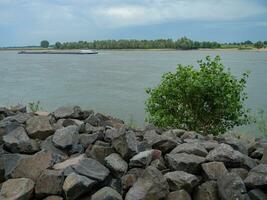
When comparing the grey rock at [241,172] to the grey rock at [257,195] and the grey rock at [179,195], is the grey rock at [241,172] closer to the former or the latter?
the grey rock at [257,195]

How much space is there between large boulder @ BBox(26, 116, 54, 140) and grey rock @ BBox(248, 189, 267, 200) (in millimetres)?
2417

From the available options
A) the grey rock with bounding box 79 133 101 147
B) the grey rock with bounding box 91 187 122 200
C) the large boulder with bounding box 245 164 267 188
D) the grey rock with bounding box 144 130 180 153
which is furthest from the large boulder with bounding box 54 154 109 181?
the large boulder with bounding box 245 164 267 188

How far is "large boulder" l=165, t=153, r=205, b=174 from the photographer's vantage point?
4258mm

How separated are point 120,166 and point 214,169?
36.2 inches

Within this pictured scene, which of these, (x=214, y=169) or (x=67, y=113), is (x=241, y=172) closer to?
(x=214, y=169)

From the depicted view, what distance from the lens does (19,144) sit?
490cm

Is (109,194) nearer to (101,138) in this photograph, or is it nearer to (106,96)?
(101,138)

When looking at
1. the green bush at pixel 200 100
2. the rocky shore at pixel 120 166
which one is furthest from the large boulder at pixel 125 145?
the green bush at pixel 200 100

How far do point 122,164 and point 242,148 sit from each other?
4.91 ft

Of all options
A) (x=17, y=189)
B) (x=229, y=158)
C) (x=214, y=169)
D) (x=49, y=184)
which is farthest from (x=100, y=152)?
(x=229, y=158)

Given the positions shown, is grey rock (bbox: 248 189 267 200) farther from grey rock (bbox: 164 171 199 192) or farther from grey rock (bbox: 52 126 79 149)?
grey rock (bbox: 52 126 79 149)

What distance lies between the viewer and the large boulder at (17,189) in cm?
418

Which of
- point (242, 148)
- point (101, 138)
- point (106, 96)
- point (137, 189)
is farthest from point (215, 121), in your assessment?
point (106, 96)

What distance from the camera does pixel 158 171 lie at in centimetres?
414
